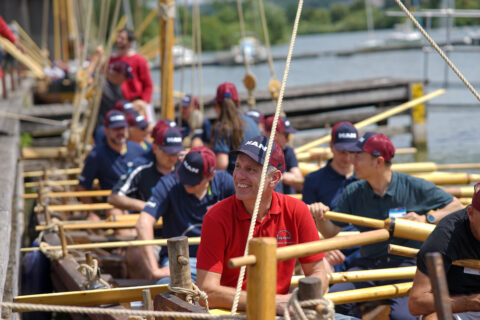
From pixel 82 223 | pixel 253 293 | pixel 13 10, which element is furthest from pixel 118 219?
pixel 13 10

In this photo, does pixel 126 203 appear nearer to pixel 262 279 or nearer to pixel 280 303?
pixel 280 303

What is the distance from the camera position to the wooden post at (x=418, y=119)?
13.1 metres

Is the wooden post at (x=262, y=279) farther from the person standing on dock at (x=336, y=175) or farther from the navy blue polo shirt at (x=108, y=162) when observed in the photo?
the navy blue polo shirt at (x=108, y=162)

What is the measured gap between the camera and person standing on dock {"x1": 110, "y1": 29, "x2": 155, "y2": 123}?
8938mm

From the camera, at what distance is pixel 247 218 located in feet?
11.6

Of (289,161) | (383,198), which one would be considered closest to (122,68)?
(289,161)

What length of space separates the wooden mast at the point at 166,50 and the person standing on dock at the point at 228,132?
96 cm

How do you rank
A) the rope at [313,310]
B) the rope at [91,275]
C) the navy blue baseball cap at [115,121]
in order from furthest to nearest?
the navy blue baseball cap at [115,121]
the rope at [91,275]
the rope at [313,310]

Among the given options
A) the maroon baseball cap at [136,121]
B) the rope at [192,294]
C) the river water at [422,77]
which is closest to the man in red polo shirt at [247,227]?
the rope at [192,294]

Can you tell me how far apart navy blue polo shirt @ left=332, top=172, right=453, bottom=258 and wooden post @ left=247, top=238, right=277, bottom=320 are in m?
2.20

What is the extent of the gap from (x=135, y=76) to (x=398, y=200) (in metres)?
5.30

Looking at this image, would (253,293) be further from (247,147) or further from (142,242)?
(142,242)

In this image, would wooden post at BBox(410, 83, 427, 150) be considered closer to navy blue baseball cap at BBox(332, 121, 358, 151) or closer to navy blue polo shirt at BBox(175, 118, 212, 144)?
navy blue polo shirt at BBox(175, 118, 212, 144)

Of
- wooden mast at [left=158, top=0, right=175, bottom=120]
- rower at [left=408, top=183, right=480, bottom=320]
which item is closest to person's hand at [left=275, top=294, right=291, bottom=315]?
rower at [left=408, top=183, right=480, bottom=320]
